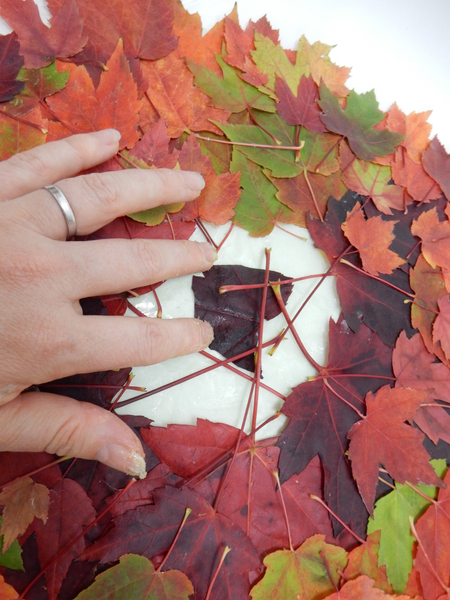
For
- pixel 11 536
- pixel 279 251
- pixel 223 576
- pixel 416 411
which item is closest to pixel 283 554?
pixel 223 576

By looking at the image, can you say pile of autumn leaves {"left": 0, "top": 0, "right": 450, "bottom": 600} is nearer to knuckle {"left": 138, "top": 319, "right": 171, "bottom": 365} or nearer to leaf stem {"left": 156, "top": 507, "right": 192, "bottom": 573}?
leaf stem {"left": 156, "top": 507, "right": 192, "bottom": 573}

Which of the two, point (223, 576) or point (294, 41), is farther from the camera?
point (294, 41)

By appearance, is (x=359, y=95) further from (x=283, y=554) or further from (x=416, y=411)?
(x=283, y=554)

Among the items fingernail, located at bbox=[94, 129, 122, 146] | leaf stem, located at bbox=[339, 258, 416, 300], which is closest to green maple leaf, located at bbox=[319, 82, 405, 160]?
leaf stem, located at bbox=[339, 258, 416, 300]

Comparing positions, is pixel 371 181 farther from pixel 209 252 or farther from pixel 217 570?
pixel 217 570

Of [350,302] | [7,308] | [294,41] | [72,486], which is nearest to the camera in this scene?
[7,308]

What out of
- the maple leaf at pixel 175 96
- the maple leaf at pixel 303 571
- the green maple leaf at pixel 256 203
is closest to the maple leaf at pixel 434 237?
the green maple leaf at pixel 256 203

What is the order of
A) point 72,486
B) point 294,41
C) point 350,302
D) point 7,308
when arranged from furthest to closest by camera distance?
point 294,41 < point 350,302 < point 72,486 < point 7,308
